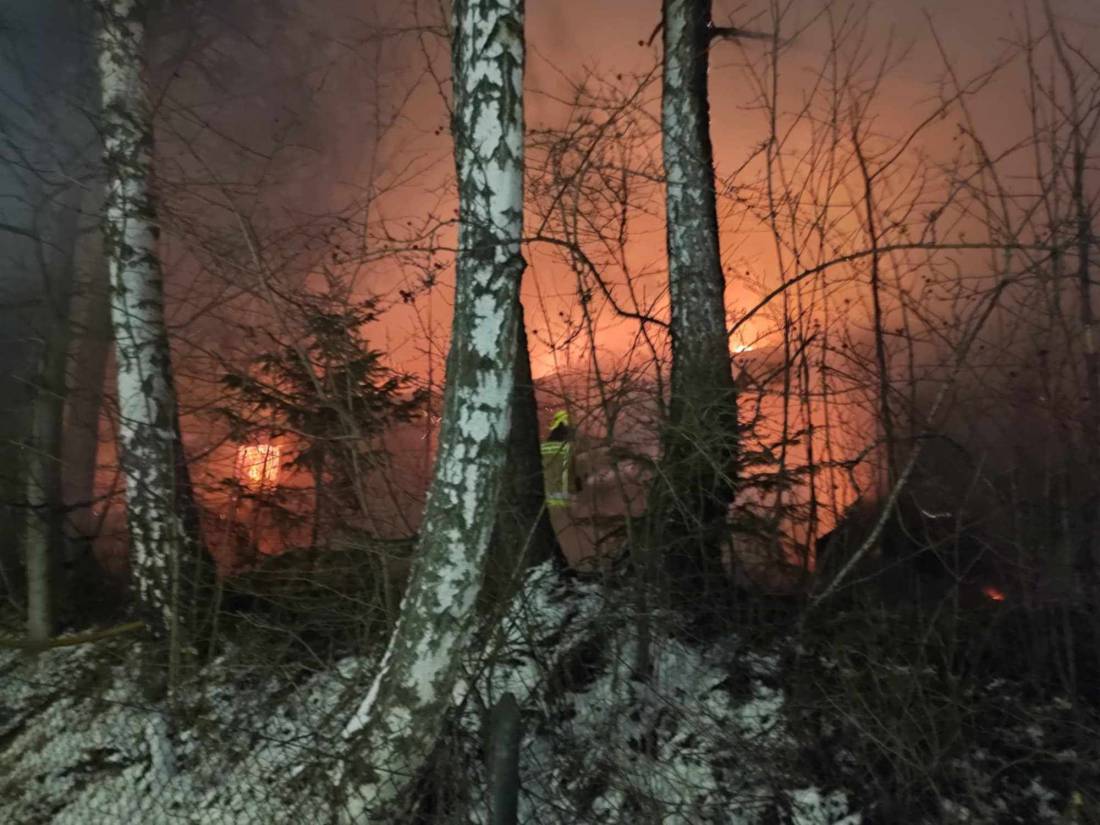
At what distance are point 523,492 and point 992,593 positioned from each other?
320 cm

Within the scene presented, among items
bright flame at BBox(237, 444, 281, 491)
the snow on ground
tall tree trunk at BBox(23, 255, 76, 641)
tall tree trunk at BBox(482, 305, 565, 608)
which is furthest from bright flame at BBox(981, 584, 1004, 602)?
tall tree trunk at BBox(23, 255, 76, 641)

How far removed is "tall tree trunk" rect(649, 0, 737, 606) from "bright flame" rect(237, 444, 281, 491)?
305 centimetres

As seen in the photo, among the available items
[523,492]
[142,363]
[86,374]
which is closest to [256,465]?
[142,363]

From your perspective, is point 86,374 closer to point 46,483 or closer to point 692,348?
point 46,483

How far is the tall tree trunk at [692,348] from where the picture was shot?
208 inches

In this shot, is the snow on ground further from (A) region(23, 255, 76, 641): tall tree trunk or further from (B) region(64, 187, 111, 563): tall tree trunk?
(B) region(64, 187, 111, 563): tall tree trunk

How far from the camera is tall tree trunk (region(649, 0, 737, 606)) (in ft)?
17.3

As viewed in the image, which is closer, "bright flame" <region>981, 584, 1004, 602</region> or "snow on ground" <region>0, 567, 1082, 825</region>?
"snow on ground" <region>0, 567, 1082, 825</region>

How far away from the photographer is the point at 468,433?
Answer: 12.9 ft

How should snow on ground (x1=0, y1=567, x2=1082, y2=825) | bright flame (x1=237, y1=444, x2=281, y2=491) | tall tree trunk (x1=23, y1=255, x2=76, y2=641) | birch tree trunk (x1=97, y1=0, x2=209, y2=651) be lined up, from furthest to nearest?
tall tree trunk (x1=23, y1=255, x2=76, y2=641) < bright flame (x1=237, y1=444, x2=281, y2=491) < birch tree trunk (x1=97, y1=0, x2=209, y2=651) < snow on ground (x1=0, y1=567, x2=1082, y2=825)

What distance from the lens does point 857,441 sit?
6109mm

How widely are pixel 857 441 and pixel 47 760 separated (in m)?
6.01

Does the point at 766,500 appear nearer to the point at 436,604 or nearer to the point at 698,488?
the point at 698,488

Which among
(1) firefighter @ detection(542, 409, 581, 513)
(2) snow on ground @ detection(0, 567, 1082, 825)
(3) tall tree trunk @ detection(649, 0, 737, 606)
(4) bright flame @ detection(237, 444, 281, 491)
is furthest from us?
(4) bright flame @ detection(237, 444, 281, 491)
